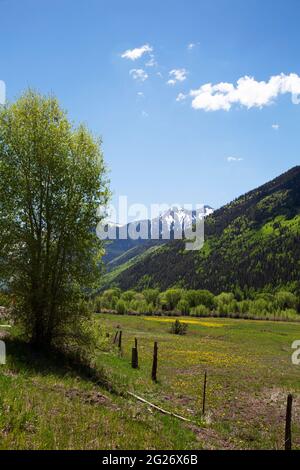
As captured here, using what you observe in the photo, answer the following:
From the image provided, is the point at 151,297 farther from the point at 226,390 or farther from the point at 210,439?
the point at 210,439

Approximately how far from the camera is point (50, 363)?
20.6 m

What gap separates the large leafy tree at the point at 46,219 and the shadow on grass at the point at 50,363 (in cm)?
114

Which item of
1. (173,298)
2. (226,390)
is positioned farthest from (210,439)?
(173,298)

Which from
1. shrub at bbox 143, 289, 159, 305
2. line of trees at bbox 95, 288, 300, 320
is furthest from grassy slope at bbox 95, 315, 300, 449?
shrub at bbox 143, 289, 159, 305

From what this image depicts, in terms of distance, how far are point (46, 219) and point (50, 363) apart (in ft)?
28.3

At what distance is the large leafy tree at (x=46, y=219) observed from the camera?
76.7 feet

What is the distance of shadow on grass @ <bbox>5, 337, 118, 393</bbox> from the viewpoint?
61.4ft

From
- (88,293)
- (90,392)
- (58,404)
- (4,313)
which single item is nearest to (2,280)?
(4,313)

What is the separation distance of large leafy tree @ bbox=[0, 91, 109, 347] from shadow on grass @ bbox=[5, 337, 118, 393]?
1.14 metres

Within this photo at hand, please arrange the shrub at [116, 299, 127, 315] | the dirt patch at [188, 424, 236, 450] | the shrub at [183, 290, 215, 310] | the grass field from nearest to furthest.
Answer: the grass field
the dirt patch at [188, 424, 236, 450]
the shrub at [116, 299, 127, 315]
the shrub at [183, 290, 215, 310]
